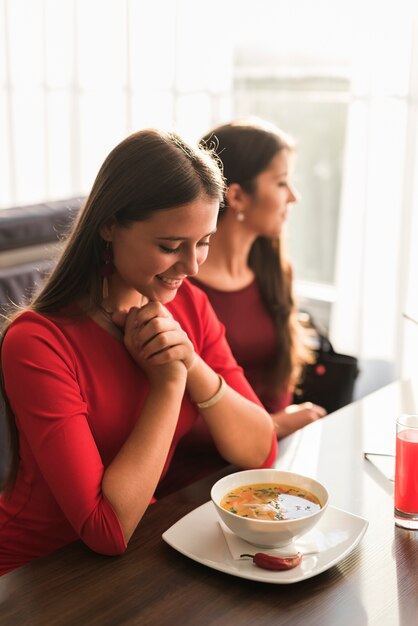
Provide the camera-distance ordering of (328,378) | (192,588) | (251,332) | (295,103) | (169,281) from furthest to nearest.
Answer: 1. (295,103)
2. (328,378)
3. (251,332)
4. (169,281)
5. (192,588)

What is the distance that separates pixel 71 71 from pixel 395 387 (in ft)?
8.21

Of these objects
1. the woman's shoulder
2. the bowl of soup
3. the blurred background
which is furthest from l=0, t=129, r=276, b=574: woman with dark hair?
the blurred background

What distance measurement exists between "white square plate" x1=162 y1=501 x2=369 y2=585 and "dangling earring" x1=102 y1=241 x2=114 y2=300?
42 centimetres

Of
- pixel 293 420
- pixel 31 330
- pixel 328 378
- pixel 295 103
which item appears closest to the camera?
pixel 31 330

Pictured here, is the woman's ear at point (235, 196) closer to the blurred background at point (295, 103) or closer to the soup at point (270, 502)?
the blurred background at point (295, 103)

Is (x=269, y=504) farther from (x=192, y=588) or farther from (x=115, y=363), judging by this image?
(x=115, y=363)

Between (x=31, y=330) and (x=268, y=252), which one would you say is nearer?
(x=31, y=330)

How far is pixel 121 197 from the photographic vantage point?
4.63ft

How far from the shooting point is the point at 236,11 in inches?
126

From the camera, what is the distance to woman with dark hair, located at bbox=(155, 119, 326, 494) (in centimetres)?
223

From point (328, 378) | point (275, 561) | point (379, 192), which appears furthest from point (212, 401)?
point (379, 192)

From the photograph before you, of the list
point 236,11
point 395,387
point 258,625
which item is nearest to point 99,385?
point 258,625

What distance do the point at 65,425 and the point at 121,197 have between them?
1.24ft

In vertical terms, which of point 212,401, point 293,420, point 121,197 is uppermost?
point 121,197
